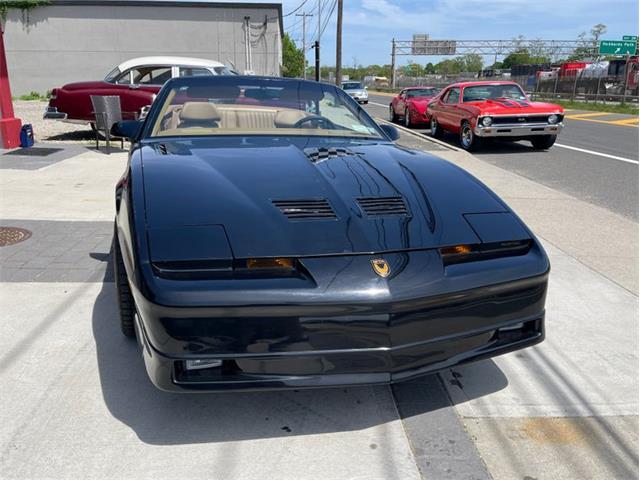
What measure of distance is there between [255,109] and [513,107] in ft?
31.0

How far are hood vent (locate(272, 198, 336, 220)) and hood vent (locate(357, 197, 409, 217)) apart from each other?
0.54ft

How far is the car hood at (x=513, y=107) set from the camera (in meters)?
11.9

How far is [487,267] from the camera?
238 cm

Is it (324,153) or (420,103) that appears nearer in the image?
(324,153)

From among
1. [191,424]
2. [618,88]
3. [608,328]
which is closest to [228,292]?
[191,424]

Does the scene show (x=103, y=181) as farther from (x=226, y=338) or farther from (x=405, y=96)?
(x=405, y=96)

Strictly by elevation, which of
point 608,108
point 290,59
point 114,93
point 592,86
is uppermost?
point 290,59

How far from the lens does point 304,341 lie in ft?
7.04

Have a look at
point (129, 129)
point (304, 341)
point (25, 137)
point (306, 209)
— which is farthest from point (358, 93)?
point (304, 341)

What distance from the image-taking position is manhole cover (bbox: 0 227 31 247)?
5008 mm

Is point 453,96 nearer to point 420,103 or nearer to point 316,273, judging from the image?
point 420,103

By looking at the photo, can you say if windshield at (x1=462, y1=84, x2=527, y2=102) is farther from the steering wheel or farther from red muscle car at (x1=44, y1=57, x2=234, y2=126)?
the steering wheel

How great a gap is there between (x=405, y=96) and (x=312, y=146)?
17.3 meters

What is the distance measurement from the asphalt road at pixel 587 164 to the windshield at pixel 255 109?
14.4 ft
